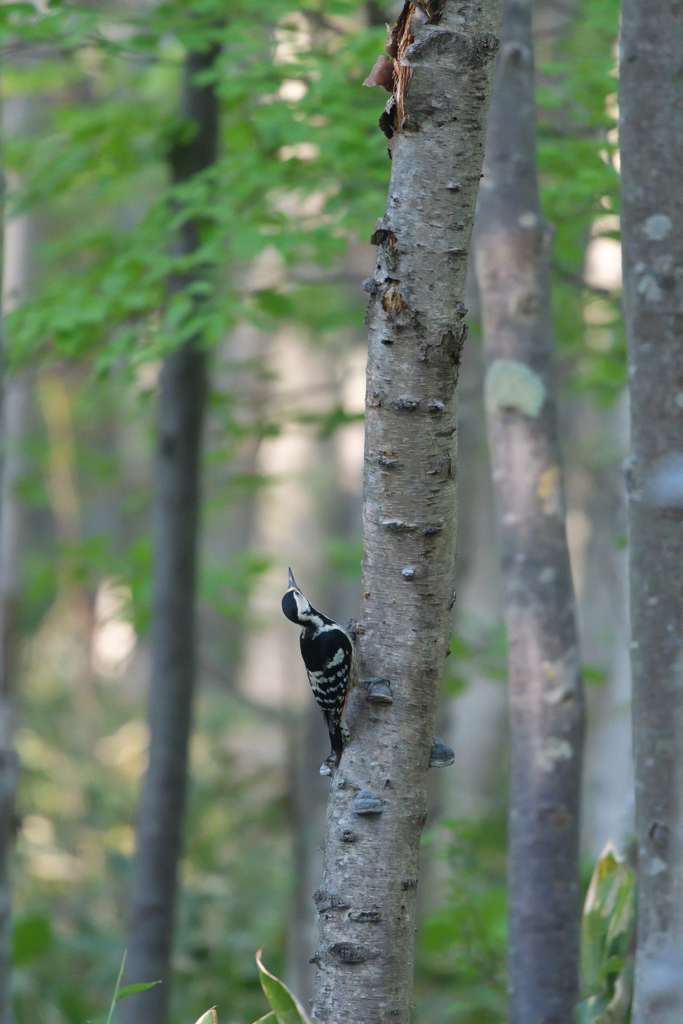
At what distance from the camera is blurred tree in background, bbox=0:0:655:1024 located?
407 centimetres

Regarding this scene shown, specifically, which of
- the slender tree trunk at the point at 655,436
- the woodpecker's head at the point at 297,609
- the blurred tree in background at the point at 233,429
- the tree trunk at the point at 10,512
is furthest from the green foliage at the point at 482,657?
the woodpecker's head at the point at 297,609

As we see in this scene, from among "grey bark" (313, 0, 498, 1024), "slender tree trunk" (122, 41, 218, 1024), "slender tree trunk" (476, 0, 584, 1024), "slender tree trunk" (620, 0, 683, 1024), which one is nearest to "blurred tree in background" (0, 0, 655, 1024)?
"slender tree trunk" (122, 41, 218, 1024)

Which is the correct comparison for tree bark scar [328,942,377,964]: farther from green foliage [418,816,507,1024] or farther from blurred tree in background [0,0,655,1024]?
green foliage [418,816,507,1024]

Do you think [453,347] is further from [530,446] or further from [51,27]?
[51,27]

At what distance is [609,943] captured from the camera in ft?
9.14

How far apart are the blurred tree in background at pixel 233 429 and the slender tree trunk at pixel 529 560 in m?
0.25

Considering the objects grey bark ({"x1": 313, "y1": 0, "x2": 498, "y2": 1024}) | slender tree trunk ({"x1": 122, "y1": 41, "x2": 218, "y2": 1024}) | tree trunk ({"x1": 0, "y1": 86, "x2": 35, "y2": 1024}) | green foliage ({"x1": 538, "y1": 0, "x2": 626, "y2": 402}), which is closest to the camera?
grey bark ({"x1": 313, "y1": 0, "x2": 498, "y2": 1024})

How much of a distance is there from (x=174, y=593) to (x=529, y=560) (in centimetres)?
202

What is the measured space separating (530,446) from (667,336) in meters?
0.94

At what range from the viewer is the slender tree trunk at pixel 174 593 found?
4699 millimetres

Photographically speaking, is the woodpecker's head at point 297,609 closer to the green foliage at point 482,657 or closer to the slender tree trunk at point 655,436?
the slender tree trunk at point 655,436

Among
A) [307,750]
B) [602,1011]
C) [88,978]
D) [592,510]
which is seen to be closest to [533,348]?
[602,1011]

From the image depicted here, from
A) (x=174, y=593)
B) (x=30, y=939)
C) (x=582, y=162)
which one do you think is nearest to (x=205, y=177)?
(x=582, y=162)

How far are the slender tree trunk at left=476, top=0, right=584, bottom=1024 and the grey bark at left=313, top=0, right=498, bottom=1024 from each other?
1127 millimetres
